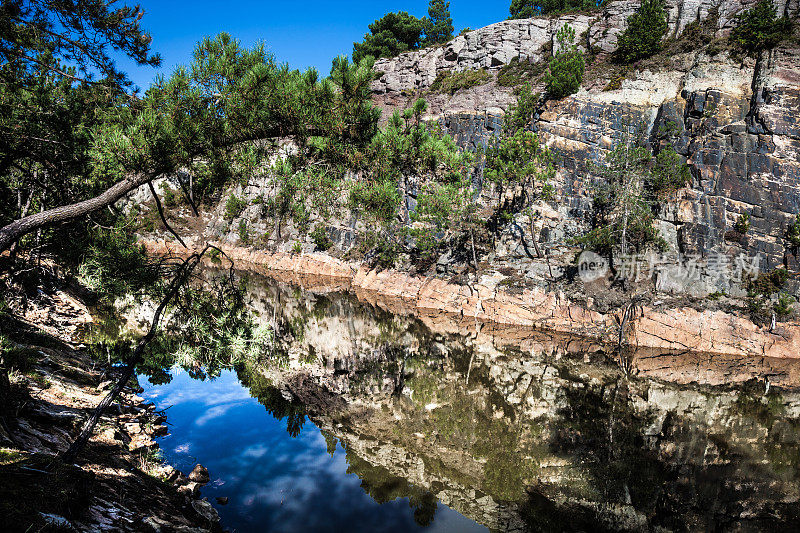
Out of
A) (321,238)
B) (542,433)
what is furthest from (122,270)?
(321,238)

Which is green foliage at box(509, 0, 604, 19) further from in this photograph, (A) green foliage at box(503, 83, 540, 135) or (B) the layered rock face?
(A) green foliage at box(503, 83, 540, 135)

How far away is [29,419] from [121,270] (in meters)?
2.37

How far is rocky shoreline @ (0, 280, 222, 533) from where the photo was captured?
11.1 ft

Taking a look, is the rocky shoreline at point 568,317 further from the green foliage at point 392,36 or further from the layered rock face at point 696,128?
the green foliage at point 392,36

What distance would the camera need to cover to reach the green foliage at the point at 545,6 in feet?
161

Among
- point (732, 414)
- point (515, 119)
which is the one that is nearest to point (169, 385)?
point (732, 414)

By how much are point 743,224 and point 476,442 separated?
27.3 meters

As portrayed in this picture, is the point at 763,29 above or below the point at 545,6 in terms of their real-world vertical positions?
below

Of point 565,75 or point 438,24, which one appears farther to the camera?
point 438,24

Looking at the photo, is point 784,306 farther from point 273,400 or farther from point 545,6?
point 545,6

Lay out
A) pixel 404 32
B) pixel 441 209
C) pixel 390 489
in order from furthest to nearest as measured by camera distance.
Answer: pixel 404 32 → pixel 441 209 → pixel 390 489

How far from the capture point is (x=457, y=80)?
42656mm

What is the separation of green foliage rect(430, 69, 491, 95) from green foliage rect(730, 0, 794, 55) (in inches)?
822

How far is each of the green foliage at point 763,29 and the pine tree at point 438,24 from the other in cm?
3654
